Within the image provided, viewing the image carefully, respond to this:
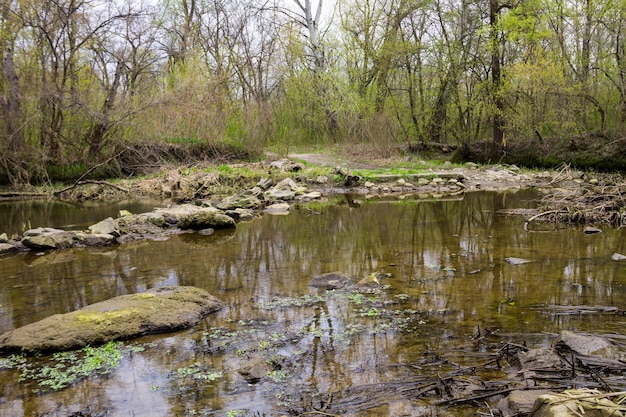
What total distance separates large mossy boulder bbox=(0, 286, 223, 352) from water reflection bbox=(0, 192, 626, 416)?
20cm

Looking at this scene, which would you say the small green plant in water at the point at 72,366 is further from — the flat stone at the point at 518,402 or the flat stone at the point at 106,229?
the flat stone at the point at 106,229

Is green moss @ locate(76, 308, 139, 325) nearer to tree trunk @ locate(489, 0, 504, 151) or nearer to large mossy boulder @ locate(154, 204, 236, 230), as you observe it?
large mossy boulder @ locate(154, 204, 236, 230)

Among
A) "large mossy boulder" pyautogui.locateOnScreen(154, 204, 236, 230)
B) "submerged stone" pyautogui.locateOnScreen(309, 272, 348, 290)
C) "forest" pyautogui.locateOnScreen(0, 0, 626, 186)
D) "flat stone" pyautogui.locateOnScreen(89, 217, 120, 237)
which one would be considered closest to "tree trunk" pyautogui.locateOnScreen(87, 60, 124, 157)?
"forest" pyautogui.locateOnScreen(0, 0, 626, 186)

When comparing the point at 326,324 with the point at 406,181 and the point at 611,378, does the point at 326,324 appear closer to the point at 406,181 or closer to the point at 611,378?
the point at 611,378

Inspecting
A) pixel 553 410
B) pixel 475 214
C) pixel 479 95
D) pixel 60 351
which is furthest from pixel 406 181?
pixel 553 410

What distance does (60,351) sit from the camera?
421cm

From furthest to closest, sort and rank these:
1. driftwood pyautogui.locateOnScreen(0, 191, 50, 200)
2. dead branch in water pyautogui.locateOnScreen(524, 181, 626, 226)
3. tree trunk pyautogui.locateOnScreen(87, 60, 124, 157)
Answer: tree trunk pyautogui.locateOnScreen(87, 60, 124, 157) → driftwood pyautogui.locateOnScreen(0, 191, 50, 200) → dead branch in water pyautogui.locateOnScreen(524, 181, 626, 226)

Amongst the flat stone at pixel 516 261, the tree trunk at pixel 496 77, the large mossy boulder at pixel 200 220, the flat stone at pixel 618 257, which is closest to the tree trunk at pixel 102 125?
the large mossy boulder at pixel 200 220

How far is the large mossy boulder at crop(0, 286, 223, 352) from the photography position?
14.0ft

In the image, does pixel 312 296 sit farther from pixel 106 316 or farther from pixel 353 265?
pixel 106 316

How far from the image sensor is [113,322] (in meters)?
4.54

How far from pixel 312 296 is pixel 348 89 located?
67.3 ft

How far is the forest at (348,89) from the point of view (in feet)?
54.3

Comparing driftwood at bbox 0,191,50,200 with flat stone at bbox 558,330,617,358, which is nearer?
flat stone at bbox 558,330,617,358
